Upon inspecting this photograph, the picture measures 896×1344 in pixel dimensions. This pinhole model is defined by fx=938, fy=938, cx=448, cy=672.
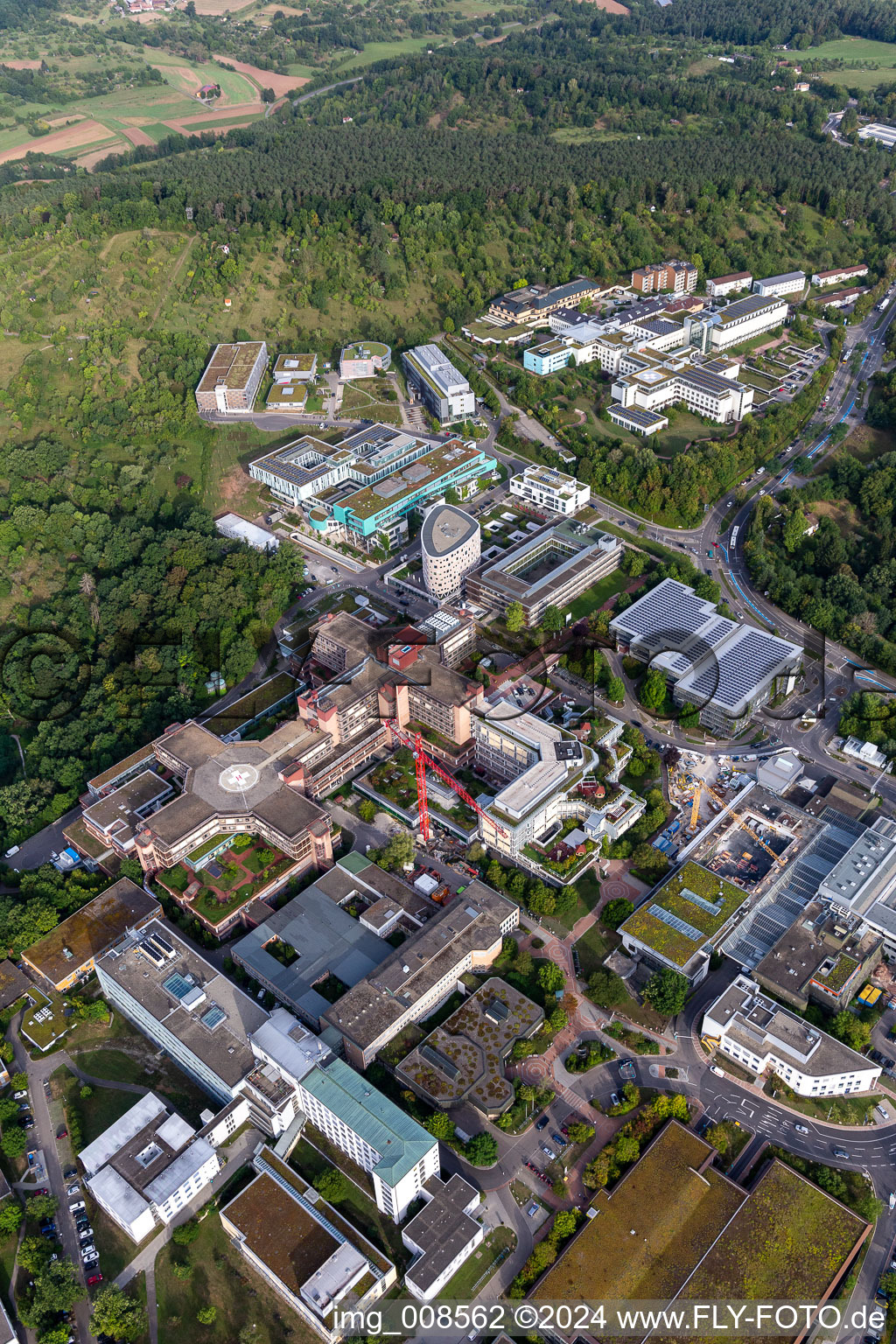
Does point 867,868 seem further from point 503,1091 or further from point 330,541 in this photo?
point 330,541

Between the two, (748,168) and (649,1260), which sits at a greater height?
(748,168)

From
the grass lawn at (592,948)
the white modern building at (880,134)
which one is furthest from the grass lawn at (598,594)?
the white modern building at (880,134)

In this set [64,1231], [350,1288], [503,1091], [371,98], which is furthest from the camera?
[371,98]

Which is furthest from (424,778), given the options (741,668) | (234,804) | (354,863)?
(741,668)

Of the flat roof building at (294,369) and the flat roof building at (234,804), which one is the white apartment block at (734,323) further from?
the flat roof building at (234,804)

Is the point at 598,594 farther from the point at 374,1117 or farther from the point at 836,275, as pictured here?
the point at 836,275

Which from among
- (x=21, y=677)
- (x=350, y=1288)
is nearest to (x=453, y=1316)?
(x=350, y=1288)
